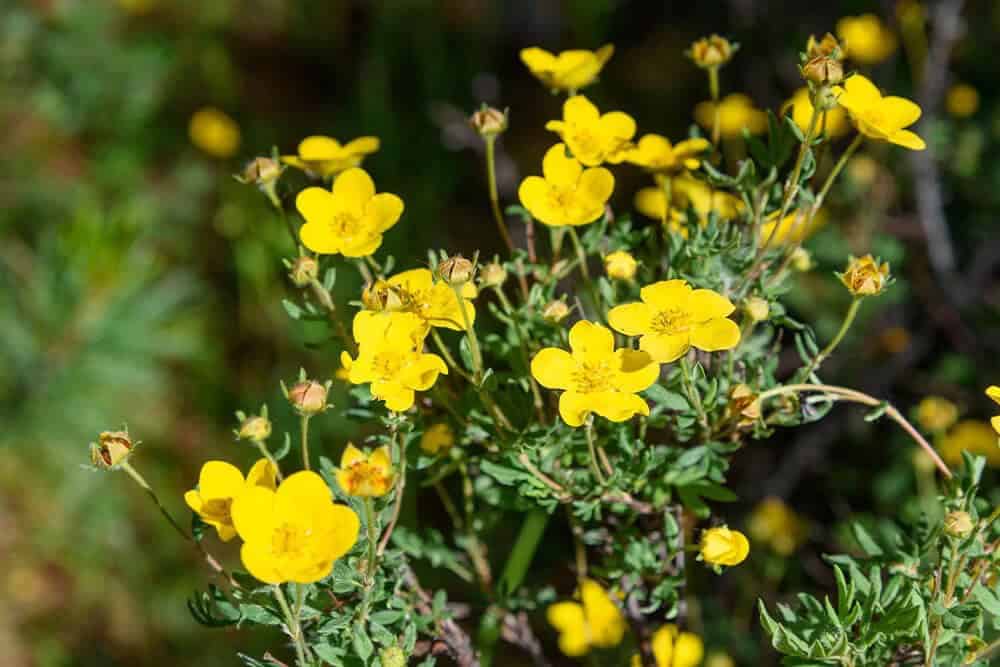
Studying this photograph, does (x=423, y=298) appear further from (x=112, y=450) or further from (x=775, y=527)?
(x=775, y=527)

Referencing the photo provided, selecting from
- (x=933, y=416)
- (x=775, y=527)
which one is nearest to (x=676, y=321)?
(x=933, y=416)

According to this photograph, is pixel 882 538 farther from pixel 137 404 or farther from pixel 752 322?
pixel 137 404

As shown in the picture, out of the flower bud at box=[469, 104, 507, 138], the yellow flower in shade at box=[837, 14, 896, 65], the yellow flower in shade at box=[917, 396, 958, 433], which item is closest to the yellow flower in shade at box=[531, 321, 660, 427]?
the flower bud at box=[469, 104, 507, 138]

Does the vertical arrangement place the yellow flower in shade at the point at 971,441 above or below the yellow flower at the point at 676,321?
below

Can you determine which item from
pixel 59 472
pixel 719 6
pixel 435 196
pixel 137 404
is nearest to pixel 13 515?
pixel 59 472

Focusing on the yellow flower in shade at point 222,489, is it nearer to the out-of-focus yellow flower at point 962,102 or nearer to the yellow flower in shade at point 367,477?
the yellow flower in shade at point 367,477

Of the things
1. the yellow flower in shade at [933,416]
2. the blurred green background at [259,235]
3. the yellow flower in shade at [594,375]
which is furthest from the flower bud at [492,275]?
the blurred green background at [259,235]
